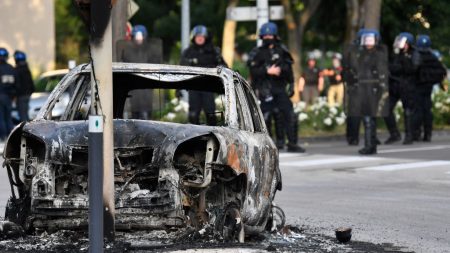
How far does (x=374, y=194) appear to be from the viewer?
571 inches

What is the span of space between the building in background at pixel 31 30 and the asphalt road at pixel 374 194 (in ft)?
67.5

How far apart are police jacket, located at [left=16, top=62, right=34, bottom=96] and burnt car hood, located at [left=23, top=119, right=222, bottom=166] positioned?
53.6ft

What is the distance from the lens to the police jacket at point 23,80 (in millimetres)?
25625

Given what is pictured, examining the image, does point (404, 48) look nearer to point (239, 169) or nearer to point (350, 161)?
point (350, 161)

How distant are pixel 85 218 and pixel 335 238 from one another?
8.00 ft

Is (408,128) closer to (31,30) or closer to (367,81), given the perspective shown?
(367,81)

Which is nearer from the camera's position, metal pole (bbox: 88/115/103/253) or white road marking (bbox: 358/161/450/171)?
metal pole (bbox: 88/115/103/253)

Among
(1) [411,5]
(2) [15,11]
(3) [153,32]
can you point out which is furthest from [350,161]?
(3) [153,32]

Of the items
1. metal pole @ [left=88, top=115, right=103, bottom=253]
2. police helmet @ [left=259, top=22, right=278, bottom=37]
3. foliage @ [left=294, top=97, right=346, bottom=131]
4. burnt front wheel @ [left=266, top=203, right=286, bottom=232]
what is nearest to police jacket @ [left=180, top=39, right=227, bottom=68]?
police helmet @ [left=259, top=22, right=278, bottom=37]

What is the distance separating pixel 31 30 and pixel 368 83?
878 inches

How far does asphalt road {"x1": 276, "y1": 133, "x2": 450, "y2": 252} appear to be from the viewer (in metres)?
11.3

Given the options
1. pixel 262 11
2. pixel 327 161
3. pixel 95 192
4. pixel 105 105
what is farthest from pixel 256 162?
pixel 262 11

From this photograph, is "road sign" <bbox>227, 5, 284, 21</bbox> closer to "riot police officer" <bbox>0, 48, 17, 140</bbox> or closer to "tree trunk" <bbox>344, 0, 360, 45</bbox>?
"riot police officer" <bbox>0, 48, 17, 140</bbox>

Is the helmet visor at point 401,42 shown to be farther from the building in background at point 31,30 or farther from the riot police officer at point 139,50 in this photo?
the building in background at point 31,30
